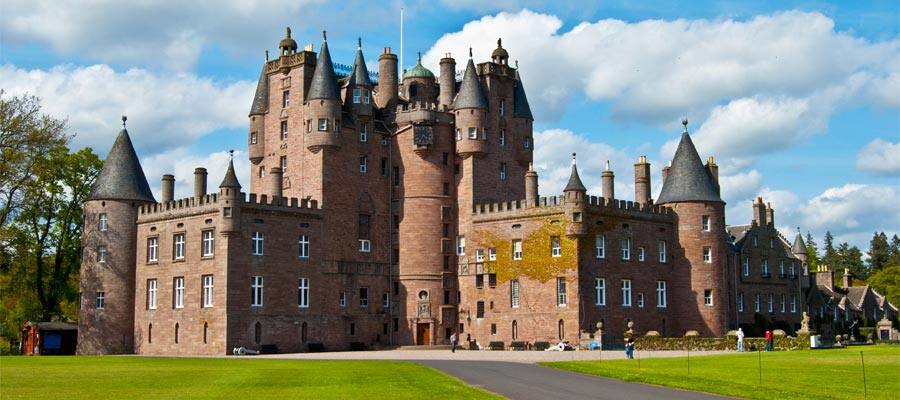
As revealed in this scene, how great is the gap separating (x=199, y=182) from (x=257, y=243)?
21.8 feet

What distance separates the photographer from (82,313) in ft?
237

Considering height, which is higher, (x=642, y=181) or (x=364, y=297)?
(x=642, y=181)

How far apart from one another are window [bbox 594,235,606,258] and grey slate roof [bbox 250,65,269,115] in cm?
2585

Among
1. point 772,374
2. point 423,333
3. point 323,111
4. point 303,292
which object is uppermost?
point 323,111

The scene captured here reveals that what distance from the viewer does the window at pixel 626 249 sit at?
71625 millimetres

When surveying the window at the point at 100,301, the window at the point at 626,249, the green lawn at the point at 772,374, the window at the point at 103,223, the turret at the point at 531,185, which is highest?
the turret at the point at 531,185

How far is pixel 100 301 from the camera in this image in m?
71.7

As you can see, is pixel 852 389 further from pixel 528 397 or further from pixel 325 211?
pixel 325 211

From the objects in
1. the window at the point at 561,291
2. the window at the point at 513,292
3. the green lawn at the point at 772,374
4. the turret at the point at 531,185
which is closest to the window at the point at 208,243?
the window at the point at 513,292

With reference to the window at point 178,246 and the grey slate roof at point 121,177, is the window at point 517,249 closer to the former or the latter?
the window at point 178,246

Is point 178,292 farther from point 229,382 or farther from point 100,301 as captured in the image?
point 229,382

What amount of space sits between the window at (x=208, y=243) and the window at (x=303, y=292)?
613 cm

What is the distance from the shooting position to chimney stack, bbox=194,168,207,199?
69875 millimetres

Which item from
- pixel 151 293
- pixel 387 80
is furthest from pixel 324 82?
pixel 151 293
